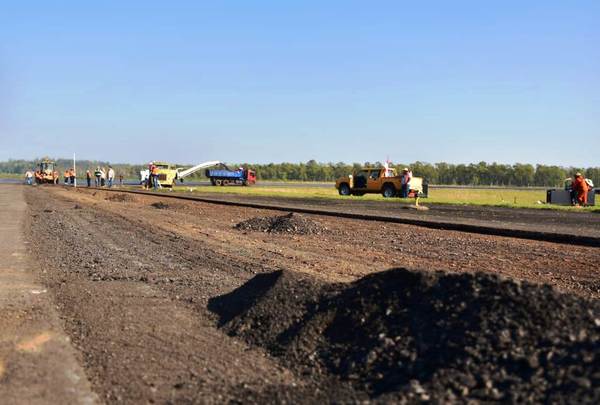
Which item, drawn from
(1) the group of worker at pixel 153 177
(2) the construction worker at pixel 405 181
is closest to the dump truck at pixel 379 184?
(2) the construction worker at pixel 405 181

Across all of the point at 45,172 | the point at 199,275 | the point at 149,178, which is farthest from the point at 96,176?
the point at 199,275

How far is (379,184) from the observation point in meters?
39.7

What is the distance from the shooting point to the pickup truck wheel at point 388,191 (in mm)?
38781

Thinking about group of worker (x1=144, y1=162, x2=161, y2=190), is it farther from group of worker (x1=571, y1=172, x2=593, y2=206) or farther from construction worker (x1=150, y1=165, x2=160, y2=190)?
group of worker (x1=571, y1=172, x2=593, y2=206)

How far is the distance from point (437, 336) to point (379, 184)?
34.9m

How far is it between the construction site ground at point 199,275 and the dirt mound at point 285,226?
180 mm

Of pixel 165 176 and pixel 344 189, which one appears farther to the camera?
pixel 165 176

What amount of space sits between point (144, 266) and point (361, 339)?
6123 millimetres

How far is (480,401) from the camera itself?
408 centimetres

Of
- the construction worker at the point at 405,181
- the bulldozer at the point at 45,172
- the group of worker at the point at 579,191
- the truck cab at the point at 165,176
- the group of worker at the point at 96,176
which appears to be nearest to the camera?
the group of worker at the point at 579,191

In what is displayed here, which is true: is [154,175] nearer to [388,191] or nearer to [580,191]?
[388,191]

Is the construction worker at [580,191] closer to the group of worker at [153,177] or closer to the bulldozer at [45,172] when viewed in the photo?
the group of worker at [153,177]

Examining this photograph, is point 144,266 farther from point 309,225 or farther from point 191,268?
point 309,225

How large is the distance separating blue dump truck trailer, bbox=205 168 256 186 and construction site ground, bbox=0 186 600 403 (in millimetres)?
47254
